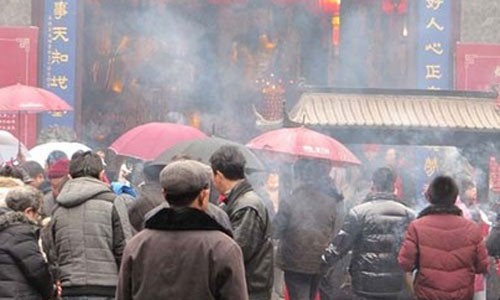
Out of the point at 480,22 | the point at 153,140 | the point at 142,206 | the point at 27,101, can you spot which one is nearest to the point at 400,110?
the point at 153,140

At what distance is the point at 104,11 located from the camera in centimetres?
1789

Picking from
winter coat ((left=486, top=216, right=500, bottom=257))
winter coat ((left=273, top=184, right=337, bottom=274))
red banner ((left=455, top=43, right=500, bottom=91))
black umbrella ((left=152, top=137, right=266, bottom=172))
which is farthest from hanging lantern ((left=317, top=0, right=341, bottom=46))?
winter coat ((left=486, top=216, right=500, bottom=257))

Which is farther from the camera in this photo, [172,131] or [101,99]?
[101,99]


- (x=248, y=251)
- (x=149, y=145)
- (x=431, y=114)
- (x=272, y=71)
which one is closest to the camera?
(x=248, y=251)

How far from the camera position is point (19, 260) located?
5.66 metres

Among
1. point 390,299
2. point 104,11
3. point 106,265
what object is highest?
point 104,11

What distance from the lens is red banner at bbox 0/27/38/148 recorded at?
14.6 meters

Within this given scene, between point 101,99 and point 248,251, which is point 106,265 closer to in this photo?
point 248,251

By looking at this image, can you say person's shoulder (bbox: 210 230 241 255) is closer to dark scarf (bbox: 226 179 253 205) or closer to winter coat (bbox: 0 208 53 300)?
dark scarf (bbox: 226 179 253 205)

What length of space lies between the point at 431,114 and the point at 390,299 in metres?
3.80

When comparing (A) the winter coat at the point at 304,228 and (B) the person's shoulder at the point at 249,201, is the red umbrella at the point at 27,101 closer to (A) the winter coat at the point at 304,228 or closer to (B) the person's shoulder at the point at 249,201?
(A) the winter coat at the point at 304,228

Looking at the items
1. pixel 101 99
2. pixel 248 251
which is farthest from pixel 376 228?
pixel 101 99

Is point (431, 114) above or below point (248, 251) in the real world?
above

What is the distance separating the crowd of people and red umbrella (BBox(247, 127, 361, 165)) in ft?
1.42
